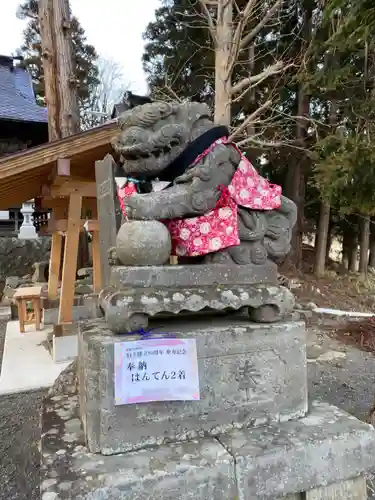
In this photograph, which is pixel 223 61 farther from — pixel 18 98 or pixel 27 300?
pixel 18 98

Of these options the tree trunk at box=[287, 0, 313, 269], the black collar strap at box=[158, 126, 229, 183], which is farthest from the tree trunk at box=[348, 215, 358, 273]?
the black collar strap at box=[158, 126, 229, 183]

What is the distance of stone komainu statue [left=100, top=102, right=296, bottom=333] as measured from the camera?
59.9 inches

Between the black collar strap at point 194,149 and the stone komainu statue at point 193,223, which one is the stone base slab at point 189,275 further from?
the black collar strap at point 194,149

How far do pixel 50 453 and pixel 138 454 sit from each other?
35 centimetres

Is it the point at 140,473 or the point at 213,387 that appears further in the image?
the point at 213,387

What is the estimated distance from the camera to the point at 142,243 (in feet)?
4.91

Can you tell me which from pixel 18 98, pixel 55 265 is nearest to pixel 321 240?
pixel 55 265

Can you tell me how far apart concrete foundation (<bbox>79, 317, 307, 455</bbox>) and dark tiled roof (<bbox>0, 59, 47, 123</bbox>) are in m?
10.9

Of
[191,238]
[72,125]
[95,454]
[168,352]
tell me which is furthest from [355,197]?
[72,125]

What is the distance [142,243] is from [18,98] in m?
13.2

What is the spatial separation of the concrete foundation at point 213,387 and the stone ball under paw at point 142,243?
12.5 inches

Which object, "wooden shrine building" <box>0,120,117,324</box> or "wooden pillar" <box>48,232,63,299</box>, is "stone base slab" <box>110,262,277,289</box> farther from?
"wooden pillar" <box>48,232,63,299</box>

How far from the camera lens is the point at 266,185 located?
1799 mm

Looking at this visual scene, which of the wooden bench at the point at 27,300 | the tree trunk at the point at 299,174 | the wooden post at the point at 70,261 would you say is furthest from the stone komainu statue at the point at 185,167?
the tree trunk at the point at 299,174
